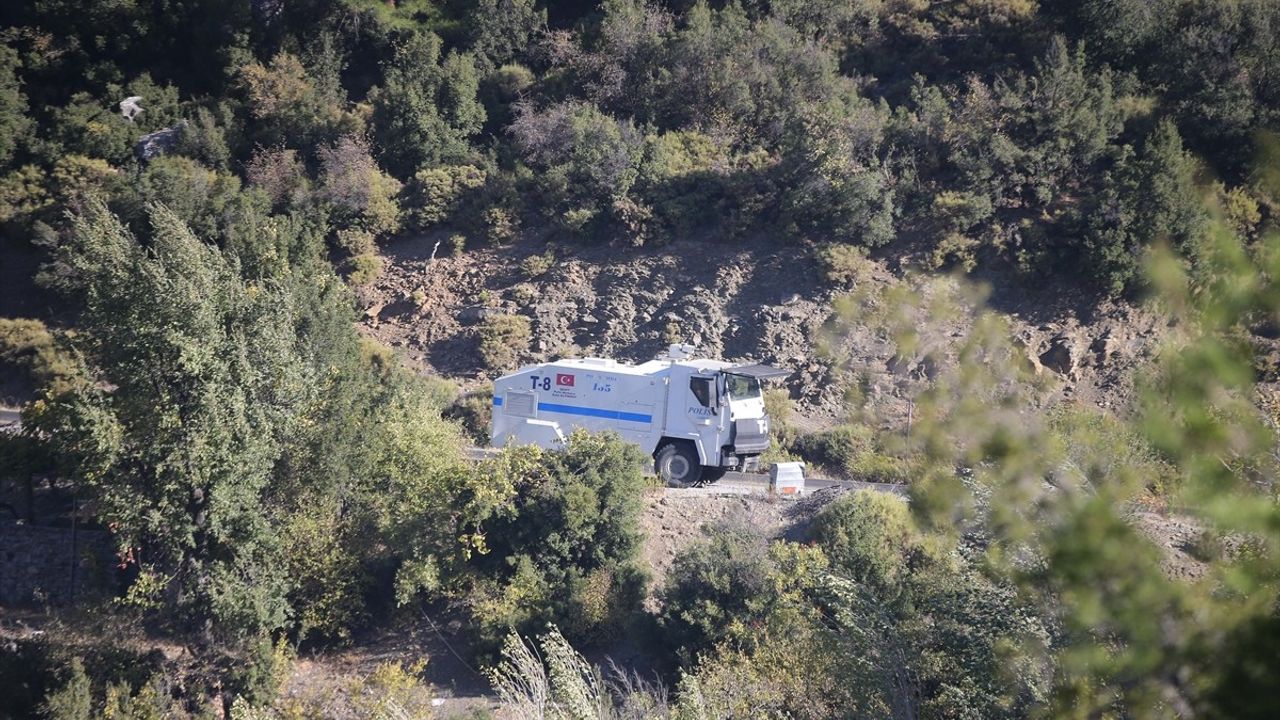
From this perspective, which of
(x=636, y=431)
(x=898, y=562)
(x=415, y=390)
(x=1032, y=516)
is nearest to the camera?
(x=1032, y=516)

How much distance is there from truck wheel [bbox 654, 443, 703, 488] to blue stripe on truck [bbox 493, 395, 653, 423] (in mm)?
692

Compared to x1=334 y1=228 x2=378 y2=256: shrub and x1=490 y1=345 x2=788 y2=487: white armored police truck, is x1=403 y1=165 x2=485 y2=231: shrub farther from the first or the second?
x1=490 y1=345 x2=788 y2=487: white armored police truck

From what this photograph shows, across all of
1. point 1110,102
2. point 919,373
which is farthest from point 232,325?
point 1110,102

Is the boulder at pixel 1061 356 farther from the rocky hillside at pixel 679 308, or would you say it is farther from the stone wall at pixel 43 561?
the stone wall at pixel 43 561

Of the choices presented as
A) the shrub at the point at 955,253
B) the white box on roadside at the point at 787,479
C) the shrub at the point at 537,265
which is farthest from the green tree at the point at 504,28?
the white box on roadside at the point at 787,479

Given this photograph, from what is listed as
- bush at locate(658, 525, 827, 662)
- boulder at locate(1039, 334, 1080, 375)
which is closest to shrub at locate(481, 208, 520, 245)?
→ bush at locate(658, 525, 827, 662)

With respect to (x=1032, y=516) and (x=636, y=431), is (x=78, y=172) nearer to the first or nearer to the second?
(x=636, y=431)

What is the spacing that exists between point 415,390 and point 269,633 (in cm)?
554

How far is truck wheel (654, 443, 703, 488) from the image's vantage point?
56.4 feet

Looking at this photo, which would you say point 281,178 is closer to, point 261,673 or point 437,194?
point 437,194

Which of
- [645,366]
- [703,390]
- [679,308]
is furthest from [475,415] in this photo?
[703,390]

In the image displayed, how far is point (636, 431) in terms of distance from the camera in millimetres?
17125

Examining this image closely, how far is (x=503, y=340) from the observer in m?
23.1

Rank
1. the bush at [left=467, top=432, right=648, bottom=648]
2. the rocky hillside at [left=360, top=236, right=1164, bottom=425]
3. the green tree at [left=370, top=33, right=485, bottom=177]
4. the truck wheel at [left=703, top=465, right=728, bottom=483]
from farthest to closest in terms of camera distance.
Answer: the green tree at [left=370, top=33, right=485, bottom=177] < the rocky hillside at [left=360, top=236, right=1164, bottom=425] < the truck wheel at [left=703, top=465, right=728, bottom=483] < the bush at [left=467, top=432, right=648, bottom=648]
